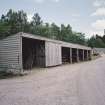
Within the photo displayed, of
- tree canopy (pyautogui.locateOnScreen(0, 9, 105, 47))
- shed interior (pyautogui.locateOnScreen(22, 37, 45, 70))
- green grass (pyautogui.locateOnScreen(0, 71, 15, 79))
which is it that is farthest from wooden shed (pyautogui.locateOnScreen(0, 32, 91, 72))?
tree canopy (pyautogui.locateOnScreen(0, 9, 105, 47))

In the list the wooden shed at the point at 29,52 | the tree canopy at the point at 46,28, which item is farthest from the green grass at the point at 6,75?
the tree canopy at the point at 46,28

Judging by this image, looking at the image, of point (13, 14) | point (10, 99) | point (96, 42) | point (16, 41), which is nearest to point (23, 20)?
point (13, 14)

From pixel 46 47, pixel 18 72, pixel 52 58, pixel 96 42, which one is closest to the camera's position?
pixel 18 72

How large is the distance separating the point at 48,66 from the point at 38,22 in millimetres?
68515

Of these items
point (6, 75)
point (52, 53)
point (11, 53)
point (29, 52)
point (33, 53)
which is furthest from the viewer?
point (33, 53)

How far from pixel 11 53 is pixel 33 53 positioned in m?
5.75

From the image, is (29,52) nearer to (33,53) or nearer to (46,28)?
(33,53)

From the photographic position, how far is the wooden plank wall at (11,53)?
631 inches

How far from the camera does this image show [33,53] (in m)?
22.1

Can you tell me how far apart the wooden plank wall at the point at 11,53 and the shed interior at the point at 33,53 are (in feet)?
13.3

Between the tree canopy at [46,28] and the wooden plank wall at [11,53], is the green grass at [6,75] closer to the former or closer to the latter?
the wooden plank wall at [11,53]

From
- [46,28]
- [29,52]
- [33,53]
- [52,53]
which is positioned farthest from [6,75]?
[46,28]

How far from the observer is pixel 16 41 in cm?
1622

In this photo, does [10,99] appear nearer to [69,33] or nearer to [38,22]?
[69,33]
